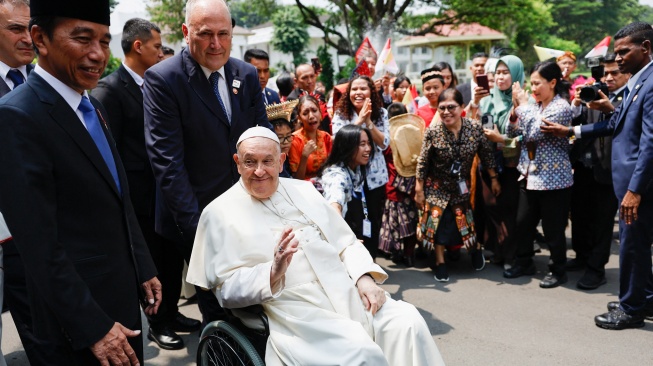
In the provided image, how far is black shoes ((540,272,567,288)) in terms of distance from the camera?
486 centimetres

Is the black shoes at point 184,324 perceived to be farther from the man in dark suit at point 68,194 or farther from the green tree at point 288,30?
the green tree at point 288,30

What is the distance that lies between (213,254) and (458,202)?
10.2 ft

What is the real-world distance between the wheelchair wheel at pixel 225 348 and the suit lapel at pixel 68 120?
3.29 feet

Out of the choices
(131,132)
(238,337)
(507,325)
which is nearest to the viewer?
(238,337)

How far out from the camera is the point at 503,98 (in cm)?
545

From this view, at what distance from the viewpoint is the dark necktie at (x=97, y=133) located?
1898 millimetres

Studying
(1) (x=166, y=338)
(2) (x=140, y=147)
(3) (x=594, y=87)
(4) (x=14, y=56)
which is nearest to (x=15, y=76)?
(4) (x=14, y=56)

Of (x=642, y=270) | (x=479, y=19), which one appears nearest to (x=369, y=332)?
(x=642, y=270)

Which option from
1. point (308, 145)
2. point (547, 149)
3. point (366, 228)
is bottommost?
point (366, 228)

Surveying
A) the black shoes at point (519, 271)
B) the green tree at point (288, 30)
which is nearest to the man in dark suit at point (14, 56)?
the black shoes at point (519, 271)

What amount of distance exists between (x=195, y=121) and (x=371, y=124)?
2390mm

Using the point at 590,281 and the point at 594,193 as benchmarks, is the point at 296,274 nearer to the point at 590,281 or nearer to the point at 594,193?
the point at 590,281

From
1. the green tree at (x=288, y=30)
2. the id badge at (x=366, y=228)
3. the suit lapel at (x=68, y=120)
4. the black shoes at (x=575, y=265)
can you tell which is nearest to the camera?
the suit lapel at (x=68, y=120)

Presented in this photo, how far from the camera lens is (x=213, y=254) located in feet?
8.68
